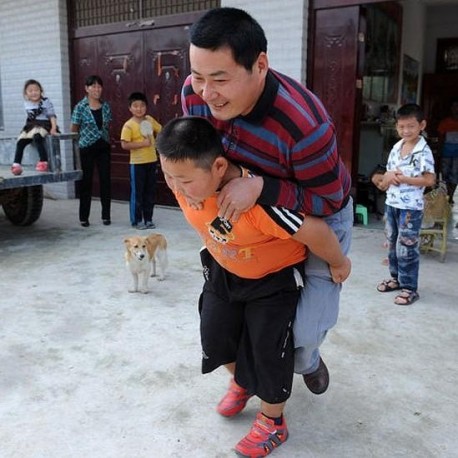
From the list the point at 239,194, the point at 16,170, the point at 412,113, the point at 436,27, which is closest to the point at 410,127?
the point at 412,113

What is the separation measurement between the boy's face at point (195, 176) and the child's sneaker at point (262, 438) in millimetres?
911

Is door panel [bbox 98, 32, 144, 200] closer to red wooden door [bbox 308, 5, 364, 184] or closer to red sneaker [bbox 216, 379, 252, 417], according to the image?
red wooden door [bbox 308, 5, 364, 184]

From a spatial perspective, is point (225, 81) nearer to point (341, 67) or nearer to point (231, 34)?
point (231, 34)

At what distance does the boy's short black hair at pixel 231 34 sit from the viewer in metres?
1.35

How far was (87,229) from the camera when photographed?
5652mm

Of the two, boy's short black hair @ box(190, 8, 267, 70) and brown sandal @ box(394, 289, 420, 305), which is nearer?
boy's short black hair @ box(190, 8, 267, 70)

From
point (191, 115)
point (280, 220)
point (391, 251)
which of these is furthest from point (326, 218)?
point (391, 251)

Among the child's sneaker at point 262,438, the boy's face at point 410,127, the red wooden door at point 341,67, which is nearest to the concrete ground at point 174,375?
the child's sneaker at point 262,438

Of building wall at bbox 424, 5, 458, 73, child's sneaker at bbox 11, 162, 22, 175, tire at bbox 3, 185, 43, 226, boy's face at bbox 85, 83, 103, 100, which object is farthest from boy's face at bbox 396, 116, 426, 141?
building wall at bbox 424, 5, 458, 73

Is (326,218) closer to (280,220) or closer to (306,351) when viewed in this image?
(280,220)

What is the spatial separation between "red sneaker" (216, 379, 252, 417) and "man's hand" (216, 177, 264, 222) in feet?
2.99

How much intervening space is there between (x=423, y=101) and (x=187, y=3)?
586cm

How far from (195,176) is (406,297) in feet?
7.67

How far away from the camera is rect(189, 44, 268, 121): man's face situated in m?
1.38
